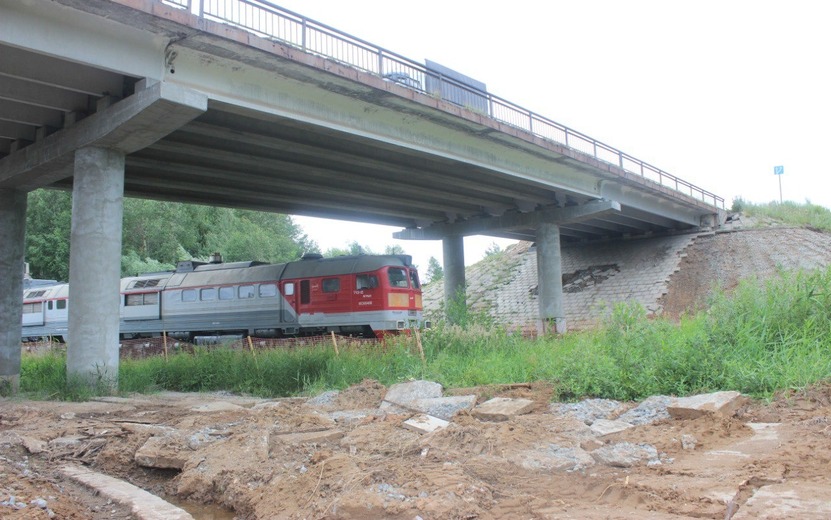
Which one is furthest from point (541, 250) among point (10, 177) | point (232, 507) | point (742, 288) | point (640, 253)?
point (232, 507)

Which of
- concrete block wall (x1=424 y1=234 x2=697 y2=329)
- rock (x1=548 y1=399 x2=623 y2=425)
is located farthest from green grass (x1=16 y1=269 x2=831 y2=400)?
concrete block wall (x1=424 y1=234 x2=697 y2=329)

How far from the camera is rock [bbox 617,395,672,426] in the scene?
6.81m

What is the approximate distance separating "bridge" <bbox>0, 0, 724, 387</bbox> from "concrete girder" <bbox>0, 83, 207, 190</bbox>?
4 centimetres

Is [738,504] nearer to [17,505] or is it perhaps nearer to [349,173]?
[17,505]

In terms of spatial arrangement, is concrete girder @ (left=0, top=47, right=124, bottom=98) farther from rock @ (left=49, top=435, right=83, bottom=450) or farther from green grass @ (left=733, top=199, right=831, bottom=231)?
green grass @ (left=733, top=199, right=831, bottom=231)

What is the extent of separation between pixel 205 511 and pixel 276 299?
1815 cm

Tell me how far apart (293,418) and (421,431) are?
192cm

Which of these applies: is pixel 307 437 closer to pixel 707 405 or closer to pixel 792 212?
pixel 707 405

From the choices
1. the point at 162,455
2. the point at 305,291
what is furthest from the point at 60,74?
the point at 305,291

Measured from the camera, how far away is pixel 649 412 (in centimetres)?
704

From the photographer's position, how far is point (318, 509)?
4340 mm

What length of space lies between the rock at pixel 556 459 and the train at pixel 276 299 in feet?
43.0

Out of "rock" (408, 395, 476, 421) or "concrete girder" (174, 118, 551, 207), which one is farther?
"concrete girder" (174, 118, 551, 207)

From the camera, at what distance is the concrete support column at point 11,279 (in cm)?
1477
